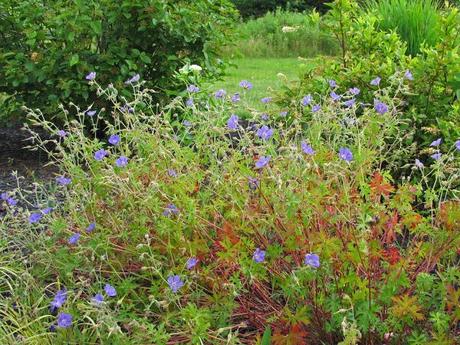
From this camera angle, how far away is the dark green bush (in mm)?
4863

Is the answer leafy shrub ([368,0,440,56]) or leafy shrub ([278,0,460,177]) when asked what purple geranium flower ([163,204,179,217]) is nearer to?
leafy shrub ([278,0,460,177])

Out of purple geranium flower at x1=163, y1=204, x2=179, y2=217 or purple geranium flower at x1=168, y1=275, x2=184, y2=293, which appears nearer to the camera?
purple geranium flower at x1=168, y1=275, x2=184, y2=293

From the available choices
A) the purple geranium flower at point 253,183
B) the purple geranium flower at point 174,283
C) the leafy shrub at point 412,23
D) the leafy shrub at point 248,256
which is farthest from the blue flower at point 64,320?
the leafy shrub at point 412,23

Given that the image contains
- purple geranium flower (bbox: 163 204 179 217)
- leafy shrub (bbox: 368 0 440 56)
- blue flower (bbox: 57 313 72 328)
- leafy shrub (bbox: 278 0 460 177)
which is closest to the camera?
blue flower (bbox: 57 313 72 328)

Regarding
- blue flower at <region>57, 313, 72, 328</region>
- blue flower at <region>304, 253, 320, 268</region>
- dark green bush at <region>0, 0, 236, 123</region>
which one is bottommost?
dark green bush at <region>0, 0, 236, 123</region>

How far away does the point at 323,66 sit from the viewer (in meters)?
4.46

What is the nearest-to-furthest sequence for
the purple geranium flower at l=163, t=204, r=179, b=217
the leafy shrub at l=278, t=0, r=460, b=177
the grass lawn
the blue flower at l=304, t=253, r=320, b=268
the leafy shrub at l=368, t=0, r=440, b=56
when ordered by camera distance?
the blue flower at l=304, t=253, r=320, b=268 → the purple geranium flower at l=163, t=204, r=179, b=217 → the leafy shrub at l=278, t=0, r=460, b=177 → the leafy shrub at l=368, t=0, r=440, b=56 → the grass lawn

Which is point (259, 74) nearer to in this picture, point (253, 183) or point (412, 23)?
point (412, 23)

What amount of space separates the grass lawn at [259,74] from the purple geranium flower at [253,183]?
4702 millimetres

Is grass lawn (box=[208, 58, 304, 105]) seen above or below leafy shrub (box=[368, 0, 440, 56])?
below

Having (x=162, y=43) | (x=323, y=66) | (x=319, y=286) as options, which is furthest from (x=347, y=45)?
(x=319, y=286)

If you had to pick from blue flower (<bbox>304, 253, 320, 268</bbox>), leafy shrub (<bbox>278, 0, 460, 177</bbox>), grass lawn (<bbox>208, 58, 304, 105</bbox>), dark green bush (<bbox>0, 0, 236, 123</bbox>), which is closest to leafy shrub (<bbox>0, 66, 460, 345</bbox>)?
blue flower (<bbox>304, 253, 320, 268</bbox>)

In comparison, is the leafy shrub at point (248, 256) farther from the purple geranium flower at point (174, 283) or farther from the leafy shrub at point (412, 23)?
the leafy shrub at point (412, 23)

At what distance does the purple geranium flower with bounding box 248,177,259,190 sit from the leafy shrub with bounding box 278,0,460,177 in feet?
3.58
